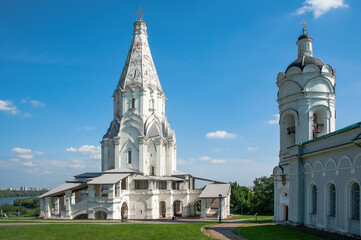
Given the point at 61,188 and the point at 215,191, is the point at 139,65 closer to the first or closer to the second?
the point at 61,188

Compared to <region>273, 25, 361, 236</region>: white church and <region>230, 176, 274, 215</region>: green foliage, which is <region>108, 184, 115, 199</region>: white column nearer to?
<region>273, 25, 361, 236</region>: white church

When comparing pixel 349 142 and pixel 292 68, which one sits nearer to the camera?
pixel 349 142

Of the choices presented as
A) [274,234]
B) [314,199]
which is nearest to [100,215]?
[274,234]

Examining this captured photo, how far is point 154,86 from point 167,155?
902 centimetres

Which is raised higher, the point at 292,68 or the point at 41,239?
the point at 292,68

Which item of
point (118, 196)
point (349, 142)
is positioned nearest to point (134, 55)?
point (118, 196)

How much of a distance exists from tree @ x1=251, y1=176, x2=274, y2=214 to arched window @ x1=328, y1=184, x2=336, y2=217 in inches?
961

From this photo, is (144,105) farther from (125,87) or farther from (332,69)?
(332,69)

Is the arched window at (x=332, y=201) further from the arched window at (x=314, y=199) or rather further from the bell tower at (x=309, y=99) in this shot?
the bell tower at (x=309, y=99)

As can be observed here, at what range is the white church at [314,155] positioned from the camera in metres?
16.6

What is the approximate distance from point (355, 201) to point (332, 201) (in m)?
2.09

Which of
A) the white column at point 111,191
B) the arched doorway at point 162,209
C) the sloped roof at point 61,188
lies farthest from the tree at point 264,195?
the sloped roof at point 61,188

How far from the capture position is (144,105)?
43.9m

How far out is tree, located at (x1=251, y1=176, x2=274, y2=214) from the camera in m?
43.1
